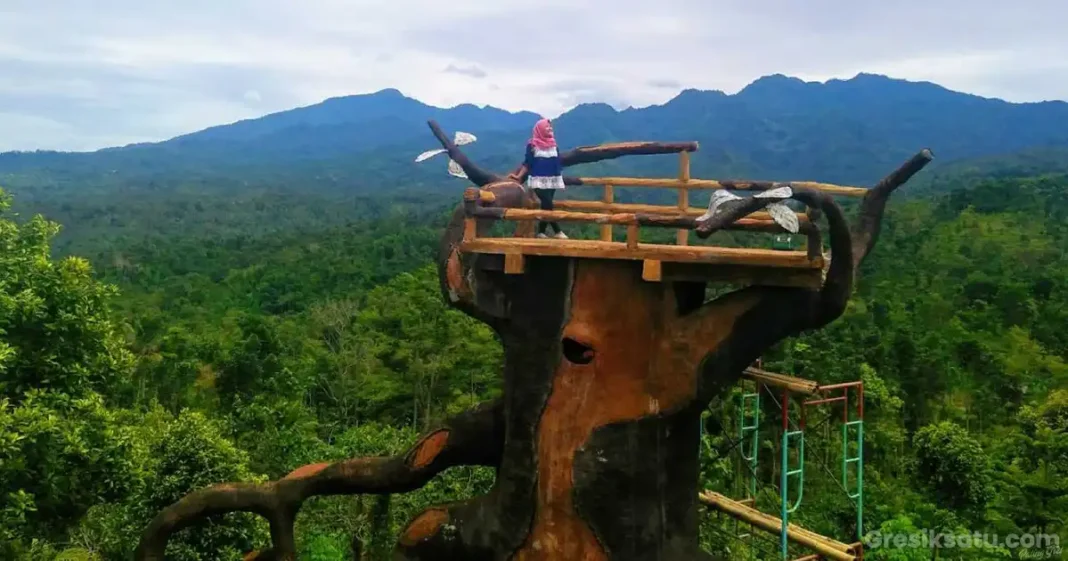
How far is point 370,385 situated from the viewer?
24.1 metres

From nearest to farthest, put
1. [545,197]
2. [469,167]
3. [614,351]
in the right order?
[614,351] → [545,197] → [469,167]

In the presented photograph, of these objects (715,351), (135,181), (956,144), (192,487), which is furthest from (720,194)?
(956,144)

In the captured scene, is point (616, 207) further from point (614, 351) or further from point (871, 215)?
point (871, 215)

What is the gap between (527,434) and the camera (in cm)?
648

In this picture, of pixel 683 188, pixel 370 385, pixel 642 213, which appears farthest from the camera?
pixel 370 385

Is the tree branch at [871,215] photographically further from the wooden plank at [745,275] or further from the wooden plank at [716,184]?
the wooden plank at [745,275]

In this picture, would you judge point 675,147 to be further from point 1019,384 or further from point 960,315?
point 960,315

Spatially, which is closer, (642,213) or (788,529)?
(642,213)

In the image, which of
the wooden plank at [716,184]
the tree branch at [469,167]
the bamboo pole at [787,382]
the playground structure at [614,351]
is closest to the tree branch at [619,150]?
the wooden plank at [716,184]

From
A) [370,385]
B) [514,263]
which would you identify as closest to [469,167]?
[514,263]

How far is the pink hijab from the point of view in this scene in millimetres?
7367

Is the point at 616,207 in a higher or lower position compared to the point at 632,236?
higher

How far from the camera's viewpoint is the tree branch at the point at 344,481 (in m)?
7.02

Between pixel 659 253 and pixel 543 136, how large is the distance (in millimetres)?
2090
